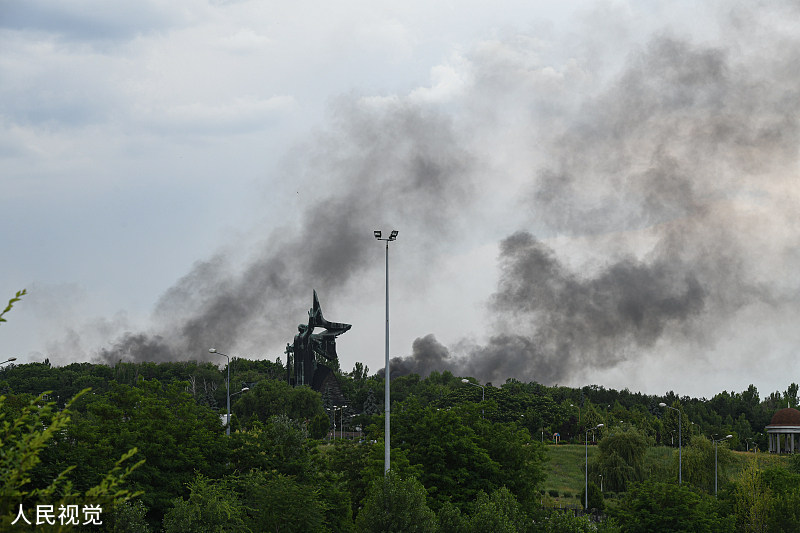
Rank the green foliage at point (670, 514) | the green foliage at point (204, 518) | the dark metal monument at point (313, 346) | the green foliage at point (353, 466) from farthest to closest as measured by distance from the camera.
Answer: the dark metal monument at point (313, 346) → the green foliage at point (353, 466) → the green foliage at point (670, 514) → the green foliage at point (204, 518)

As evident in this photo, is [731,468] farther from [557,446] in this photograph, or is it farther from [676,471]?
[557,446]

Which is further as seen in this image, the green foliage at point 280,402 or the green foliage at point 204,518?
the green foliage at point 280,402

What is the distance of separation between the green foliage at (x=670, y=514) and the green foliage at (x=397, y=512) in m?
17.9

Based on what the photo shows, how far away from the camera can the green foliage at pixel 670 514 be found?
36781 mm

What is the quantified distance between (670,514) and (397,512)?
20486mm

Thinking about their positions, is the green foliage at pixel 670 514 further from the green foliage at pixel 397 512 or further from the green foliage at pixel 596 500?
the green foliage at pixel 596 500

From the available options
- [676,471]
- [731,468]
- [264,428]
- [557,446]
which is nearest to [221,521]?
[264,428]

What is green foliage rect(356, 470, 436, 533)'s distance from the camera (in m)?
23.8

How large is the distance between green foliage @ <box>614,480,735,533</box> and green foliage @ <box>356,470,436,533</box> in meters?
17.9

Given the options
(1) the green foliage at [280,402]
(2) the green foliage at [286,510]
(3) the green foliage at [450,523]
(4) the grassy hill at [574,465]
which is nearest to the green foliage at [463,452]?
(2) the green foliage at [286,510]

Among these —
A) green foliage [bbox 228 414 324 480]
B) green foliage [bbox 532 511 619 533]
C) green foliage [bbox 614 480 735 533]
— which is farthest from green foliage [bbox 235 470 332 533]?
green foliage [bbox 614 480 735 533]

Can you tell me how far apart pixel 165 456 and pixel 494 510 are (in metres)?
20.2

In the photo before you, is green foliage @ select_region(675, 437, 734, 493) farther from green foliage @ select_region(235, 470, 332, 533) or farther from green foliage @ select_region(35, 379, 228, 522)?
green foliage @ select_region(235, 470, 332, 533)

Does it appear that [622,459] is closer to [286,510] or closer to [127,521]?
[286,510]
